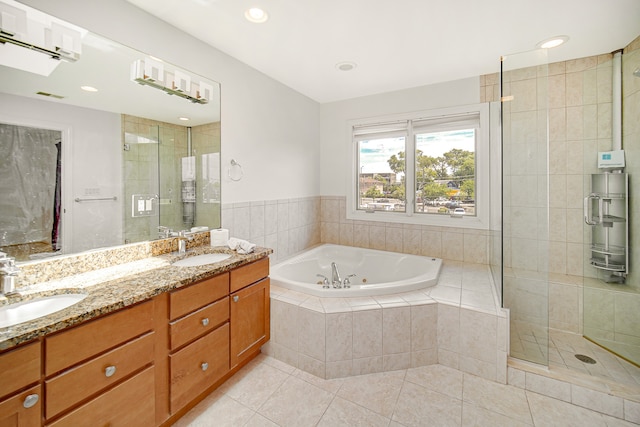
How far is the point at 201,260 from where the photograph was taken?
6.61 feet

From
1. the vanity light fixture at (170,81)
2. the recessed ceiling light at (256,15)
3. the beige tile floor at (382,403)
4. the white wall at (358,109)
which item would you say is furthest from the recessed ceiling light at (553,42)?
the vanity light fixture at (170,81)

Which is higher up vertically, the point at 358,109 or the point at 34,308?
the point at 358,109

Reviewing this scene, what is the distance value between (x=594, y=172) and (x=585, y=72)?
2.98ft

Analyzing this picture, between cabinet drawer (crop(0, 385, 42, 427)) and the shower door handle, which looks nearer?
→ cabinet drawer (crop(0, 385, 42, 427))

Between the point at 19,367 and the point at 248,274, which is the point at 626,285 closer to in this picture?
the point at 248,274

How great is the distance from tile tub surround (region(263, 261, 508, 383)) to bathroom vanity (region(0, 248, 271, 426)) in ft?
1.12

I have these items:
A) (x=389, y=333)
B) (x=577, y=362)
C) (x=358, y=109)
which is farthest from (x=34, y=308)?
(x=358, y=109)

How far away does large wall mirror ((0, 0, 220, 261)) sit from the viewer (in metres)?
1.35

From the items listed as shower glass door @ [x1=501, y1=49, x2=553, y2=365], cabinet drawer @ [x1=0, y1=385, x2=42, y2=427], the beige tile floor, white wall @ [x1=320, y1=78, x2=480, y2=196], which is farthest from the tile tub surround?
white wall @ [x1=320, y1=78, x2=480, y2=196]

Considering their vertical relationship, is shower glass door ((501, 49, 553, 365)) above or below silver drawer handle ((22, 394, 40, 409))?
above

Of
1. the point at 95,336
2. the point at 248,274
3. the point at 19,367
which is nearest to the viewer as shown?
the point at 19,367

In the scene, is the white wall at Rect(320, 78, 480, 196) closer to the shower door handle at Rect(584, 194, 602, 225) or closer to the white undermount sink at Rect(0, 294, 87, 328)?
the shower door handle at Rect(584, 194, 602, 225)

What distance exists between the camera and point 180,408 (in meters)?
1.54

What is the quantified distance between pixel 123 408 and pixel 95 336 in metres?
0.39
